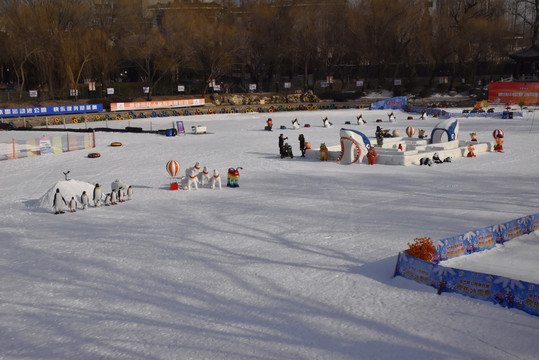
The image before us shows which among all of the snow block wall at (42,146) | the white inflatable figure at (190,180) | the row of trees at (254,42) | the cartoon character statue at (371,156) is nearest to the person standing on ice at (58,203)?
the white inflatable figure at (190,180)

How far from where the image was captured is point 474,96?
2645 inches

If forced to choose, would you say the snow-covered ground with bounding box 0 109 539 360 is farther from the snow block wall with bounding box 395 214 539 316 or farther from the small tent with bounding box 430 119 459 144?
the small tent with bounding box 430 119 459 144

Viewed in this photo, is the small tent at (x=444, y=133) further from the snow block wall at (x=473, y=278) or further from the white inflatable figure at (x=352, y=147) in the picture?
the snow block wall at (x=473, y=278)

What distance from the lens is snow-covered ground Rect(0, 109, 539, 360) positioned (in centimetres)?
966

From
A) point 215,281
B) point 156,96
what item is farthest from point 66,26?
point 215,281

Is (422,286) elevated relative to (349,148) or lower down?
lower down

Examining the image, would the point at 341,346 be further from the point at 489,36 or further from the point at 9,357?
the point at 489,36

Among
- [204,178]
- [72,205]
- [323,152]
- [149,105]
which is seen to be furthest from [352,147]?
[149,105]

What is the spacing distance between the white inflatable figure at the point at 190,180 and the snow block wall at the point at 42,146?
13966 millimetres

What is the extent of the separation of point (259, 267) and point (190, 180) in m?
10.0

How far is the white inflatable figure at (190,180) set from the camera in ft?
73.9

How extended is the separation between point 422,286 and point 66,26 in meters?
67.6

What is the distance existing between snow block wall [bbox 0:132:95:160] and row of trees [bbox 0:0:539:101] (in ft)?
108

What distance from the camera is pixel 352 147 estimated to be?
1078 inches
